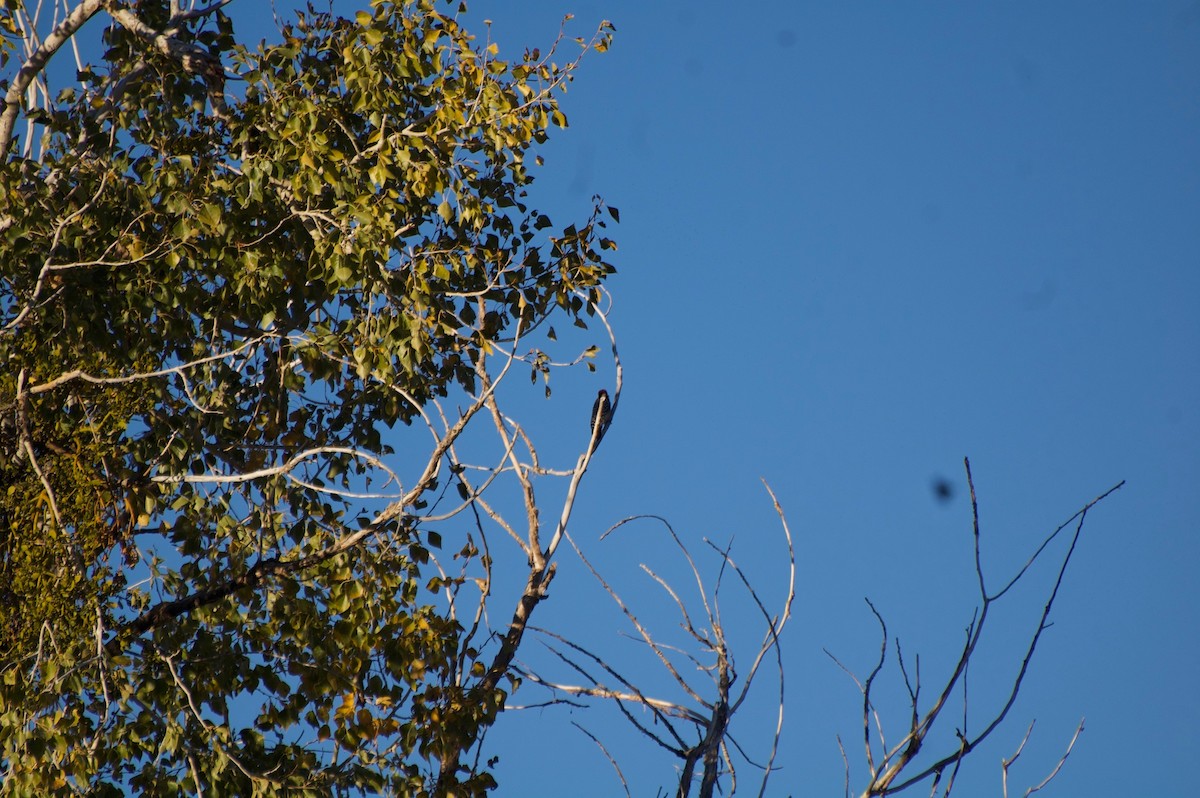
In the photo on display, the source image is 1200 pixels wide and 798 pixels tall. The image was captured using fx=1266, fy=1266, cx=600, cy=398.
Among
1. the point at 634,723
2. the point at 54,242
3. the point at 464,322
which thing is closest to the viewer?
the point at 634,723

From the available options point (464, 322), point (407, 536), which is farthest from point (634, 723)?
point (464, 322)

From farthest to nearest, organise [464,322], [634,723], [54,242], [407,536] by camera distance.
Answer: [464,322] → [407,536] → [54,242] → [634,723]

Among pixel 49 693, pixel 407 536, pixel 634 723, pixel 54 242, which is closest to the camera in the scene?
pixel 634 723

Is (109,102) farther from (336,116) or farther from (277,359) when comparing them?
(277,359)

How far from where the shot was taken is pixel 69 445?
15.5ft

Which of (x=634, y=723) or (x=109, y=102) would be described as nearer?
(x=634, y=723)

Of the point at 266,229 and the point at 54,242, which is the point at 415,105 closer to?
the point at 266,229

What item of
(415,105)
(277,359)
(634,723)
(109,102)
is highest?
(415,105)

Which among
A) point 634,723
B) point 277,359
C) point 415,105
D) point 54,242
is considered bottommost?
point 634,723

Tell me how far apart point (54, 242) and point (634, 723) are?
281 cm

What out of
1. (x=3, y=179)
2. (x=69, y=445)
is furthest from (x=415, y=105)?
(x=69, y=445)

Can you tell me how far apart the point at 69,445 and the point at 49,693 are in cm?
94

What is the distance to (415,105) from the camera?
5.75m

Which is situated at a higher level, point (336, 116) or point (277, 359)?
point (336, 116)
